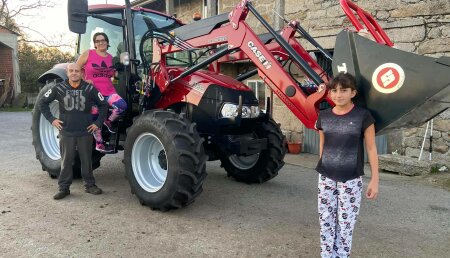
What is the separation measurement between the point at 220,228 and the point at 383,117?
5.94ft

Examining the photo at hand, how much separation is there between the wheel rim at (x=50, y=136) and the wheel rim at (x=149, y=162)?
184 cm

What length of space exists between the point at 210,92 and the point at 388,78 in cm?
206

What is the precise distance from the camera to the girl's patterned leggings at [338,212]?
282 centimetres

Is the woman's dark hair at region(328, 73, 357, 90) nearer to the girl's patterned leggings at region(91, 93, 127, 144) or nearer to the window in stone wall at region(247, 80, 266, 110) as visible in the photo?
the girl's patterned leggings at region(91, 93, 127, 144)

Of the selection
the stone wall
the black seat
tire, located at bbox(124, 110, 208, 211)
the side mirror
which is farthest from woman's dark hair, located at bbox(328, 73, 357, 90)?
the stone wall

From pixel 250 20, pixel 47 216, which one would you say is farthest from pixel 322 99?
pixel 250 20

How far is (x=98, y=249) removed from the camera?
3.25 m

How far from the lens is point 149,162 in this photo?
448 cm

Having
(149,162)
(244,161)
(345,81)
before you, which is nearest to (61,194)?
(149,162)

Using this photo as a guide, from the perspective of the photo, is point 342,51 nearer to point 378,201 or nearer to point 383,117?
point 383,117

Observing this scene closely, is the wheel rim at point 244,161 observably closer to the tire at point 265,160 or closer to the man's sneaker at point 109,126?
the tire at point 265,160

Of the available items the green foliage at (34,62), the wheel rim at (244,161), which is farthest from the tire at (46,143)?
the green foliage at (34,62)

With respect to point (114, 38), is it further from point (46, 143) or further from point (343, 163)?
point (343, 163)

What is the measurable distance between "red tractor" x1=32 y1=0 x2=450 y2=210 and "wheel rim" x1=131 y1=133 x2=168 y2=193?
1 cm
